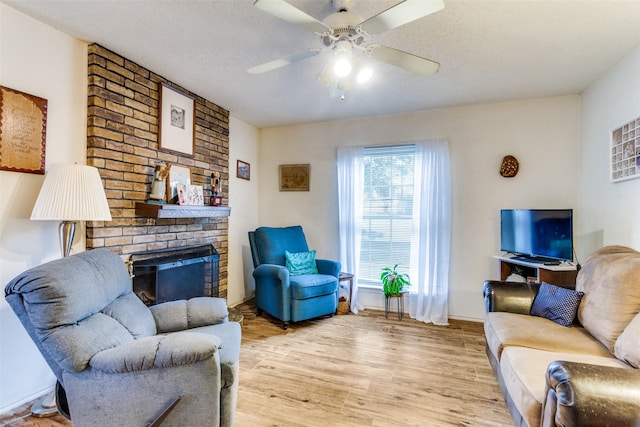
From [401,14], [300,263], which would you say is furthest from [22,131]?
[300,263]

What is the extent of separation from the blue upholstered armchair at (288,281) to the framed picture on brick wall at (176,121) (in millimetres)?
1248

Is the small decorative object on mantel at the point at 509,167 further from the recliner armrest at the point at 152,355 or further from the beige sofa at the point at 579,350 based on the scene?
the recliner armrest at the point at 152,355

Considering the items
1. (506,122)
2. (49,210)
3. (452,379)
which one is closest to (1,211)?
(49,210)

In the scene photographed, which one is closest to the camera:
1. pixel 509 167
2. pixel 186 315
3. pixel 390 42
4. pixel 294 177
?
pixel 186 315

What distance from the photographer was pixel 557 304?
6.73ft

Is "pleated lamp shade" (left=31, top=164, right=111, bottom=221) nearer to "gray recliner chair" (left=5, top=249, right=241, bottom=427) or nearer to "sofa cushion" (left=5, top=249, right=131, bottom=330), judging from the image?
"sofa cushion" (left=5, top=249, right=131, bottom=330)

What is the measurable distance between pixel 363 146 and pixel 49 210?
3.08 metres

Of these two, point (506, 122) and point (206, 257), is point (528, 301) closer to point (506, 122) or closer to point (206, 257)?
point (506, 122)

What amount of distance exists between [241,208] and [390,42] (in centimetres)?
271

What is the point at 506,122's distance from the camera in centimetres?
332

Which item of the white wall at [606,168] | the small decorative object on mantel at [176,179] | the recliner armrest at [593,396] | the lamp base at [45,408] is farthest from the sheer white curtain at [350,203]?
the lamp base at [45,408]

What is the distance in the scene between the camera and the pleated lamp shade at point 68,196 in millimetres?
1765

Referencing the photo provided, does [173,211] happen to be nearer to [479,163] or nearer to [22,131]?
[22,131]

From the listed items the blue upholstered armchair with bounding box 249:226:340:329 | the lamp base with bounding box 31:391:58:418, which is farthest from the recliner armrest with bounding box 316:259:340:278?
the lamp base with bounding box 31:391:58:418
